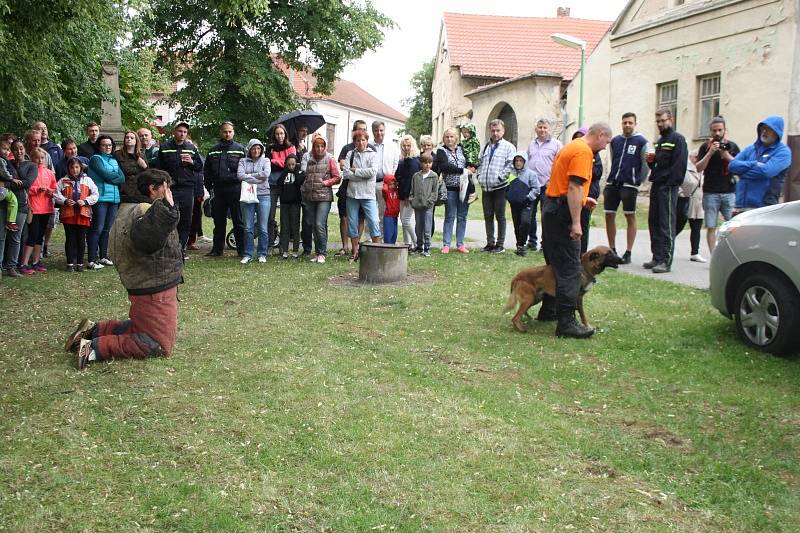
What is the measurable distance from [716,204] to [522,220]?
2997mm

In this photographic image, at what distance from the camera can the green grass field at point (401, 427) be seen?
3816 millimetres

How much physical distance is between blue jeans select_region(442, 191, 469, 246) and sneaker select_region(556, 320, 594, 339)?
5.64 metres

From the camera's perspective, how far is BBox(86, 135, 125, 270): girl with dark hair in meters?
11.1

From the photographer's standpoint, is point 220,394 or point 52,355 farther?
point 52,355

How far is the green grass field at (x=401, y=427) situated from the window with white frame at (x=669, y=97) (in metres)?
17.3

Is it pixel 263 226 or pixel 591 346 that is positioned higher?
pixel 263 226

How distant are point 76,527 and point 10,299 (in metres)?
6.33

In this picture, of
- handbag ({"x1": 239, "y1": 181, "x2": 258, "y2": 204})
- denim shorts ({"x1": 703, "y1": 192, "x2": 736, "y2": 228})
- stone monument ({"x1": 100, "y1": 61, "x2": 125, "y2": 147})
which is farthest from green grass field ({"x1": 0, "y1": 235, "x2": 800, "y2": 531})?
stone monument ({"x1": 100, "y1": 61, "x2": 125, "y2": 147})

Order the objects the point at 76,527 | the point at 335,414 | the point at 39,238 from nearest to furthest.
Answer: the point at 76,527 → the point at 335,414 → the point at 39,238

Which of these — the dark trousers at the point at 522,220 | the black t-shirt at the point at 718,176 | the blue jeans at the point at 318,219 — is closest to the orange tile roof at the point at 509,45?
the dark trousers at the point at 522,220

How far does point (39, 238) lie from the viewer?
36.7 ft

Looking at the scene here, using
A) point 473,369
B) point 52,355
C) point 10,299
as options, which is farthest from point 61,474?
Result: point 10,299

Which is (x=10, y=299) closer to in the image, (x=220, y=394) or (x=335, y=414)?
(x=220, y=394)

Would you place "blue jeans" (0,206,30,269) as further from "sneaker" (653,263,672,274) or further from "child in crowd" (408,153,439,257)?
"sneaker" (653,263,672,274)
